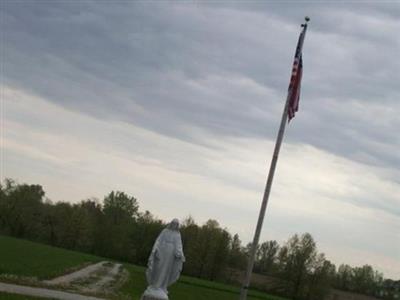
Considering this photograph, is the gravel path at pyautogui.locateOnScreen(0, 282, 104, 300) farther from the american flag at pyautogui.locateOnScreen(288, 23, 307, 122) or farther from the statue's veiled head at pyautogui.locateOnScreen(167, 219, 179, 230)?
the american flag at pyautogui.locateOnScreen(288, 23, 307, 122)

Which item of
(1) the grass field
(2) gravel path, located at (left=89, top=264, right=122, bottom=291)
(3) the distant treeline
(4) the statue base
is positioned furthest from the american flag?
(3) the distant treeline

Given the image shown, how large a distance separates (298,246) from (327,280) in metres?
7.11

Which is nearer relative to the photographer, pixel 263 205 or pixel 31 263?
pixel 263 205

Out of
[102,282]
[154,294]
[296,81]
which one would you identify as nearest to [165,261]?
[154,294]

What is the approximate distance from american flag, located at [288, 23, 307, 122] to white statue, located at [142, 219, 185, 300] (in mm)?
5584

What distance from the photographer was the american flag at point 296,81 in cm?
1911

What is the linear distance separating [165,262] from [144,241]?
312ft

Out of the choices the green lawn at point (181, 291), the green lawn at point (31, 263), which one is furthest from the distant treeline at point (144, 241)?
the green lawn at point (31, 263)

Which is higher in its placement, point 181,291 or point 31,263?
point 181,291

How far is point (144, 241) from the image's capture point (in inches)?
4306

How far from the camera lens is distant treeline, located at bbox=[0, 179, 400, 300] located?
333ft

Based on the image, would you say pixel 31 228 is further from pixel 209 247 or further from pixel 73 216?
pixel 209 247

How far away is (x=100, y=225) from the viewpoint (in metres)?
115

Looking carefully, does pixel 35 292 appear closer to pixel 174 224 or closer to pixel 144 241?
pixel 174 224
